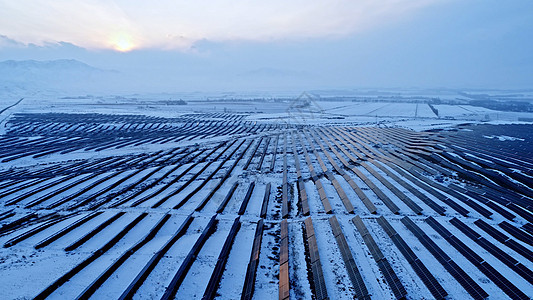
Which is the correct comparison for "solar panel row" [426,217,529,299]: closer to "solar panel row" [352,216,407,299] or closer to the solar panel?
the solar panel

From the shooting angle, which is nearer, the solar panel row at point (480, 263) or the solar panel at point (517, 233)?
the solar panel row at point (480, 263)

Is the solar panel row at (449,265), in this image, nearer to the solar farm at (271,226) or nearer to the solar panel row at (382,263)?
the solar farm at (271,226)

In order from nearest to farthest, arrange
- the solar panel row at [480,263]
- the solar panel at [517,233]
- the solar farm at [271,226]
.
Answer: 1. the solar panel row at [480,263]
2. the solar farm at [271,226]
3. the solar panel at [517,233]

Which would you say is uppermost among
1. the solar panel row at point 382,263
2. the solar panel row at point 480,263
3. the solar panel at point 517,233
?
the solar panel row at point 382,263

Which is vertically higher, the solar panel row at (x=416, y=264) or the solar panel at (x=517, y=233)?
the solar panel row at (x=416, y=264)

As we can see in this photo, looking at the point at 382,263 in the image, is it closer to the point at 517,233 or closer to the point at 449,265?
the point at 449,265

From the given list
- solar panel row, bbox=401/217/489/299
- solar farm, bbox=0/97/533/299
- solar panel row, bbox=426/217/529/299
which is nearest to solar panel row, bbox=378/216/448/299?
solar farm, bbox=0/97/533/299

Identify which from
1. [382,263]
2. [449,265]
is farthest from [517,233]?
[382,263]

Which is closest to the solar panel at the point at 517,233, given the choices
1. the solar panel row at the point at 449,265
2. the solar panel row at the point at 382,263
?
the solar panel row at the point at 449,265
